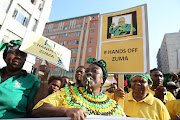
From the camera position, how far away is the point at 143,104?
7.00 feet

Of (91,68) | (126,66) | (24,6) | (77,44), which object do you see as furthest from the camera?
(77,44)

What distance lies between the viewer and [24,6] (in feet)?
41.1

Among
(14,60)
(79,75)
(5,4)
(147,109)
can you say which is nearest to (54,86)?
(79,75)

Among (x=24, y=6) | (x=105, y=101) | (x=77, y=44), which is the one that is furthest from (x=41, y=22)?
(x=77, y=44)

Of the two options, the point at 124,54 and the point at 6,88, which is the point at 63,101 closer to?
the point at 6,88

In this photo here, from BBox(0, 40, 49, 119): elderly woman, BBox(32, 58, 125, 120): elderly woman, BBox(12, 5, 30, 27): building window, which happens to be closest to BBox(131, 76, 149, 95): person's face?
BBox(32, 58, 125, 120): elderly woman

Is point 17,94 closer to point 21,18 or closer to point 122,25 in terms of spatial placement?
point 122,25

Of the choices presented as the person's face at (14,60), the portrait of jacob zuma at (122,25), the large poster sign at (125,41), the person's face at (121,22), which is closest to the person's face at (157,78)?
the large poster sign at (125,41)

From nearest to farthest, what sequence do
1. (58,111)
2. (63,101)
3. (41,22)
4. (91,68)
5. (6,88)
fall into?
(58,111)
(63,101)
(6,88)
(91,68)
(41,22)

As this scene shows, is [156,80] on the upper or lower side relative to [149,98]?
upper

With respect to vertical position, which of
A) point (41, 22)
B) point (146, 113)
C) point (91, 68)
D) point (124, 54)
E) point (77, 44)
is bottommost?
point (146, 113)

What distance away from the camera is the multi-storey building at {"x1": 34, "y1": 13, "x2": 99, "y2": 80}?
31.4 m

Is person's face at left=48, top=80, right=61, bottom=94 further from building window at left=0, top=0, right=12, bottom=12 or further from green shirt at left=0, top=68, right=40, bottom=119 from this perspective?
building window at left=0, top=0, right=12, bottom=12

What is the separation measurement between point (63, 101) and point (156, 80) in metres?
2.62
